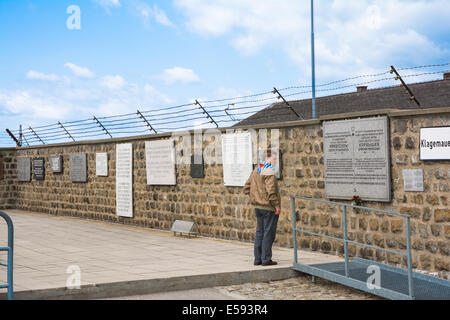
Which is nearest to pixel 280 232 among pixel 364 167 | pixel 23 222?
pixel 364 167

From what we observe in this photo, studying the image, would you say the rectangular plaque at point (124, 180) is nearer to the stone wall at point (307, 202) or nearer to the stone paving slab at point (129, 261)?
the stone wall at point (307, 202)

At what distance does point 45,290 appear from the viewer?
6.91 m

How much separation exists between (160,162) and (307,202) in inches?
194

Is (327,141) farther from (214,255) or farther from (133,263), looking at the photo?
(133,263)

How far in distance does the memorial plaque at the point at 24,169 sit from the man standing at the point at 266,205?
1440cm

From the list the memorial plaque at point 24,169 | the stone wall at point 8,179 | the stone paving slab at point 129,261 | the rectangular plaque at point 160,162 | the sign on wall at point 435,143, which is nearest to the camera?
the stone paving slab at point 129,261

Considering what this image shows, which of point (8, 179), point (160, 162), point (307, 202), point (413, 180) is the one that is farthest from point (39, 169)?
point (413, 180)

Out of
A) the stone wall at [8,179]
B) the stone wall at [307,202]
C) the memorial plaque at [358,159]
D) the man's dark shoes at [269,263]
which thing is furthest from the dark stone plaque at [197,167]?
the stone wall at [8,179]

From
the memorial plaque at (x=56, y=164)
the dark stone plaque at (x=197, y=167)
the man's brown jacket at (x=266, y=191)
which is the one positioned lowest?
the man's brown jacket at (x=266, y=191)

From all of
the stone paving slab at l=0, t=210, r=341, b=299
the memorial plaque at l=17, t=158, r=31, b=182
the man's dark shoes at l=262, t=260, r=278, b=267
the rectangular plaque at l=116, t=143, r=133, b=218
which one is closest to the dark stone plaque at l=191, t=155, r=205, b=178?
the stone paving slab at l=0, t=210, r=341, b=299

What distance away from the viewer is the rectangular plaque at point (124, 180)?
51.8 feet

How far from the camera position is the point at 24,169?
71.8 ft

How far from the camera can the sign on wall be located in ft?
27.8

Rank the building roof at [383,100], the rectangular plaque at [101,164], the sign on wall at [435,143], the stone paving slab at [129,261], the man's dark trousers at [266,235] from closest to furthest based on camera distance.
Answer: the stone paving slab at [129,261], the sign on wall at [435,143], the man's dark trousers at [266,235], the rectangular plaque at [101,164], the building roof at [383,100]
